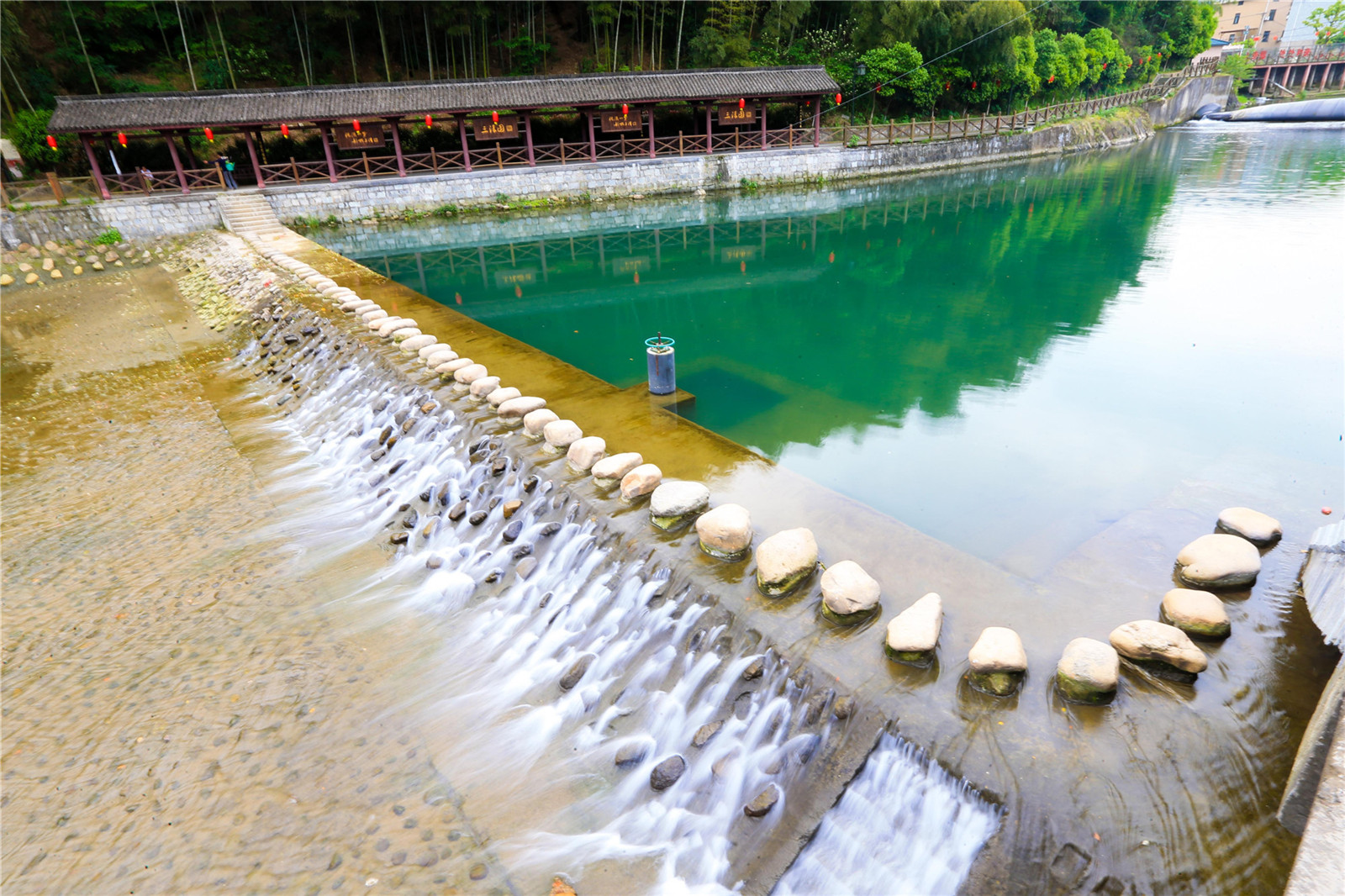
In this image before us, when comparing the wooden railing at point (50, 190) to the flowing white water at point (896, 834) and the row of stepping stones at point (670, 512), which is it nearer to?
the row of stepping stones at point (670, 512)

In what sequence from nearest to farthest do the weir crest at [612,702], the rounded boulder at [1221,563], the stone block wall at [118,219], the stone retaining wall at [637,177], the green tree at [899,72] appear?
the weir crest at [612,702] → the rounded boulder at [1221,563] → the stone block wall at [118,219] → the stone retaining wall at [637,177] → the green tree at [899,72]

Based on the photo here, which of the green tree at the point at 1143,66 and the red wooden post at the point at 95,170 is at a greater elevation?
the green tree at the point at 1143,66

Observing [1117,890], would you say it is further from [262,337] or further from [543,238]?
[543,238]

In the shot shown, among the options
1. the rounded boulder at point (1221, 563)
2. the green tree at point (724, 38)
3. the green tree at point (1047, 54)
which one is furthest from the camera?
the green tree at point (1047, 54)

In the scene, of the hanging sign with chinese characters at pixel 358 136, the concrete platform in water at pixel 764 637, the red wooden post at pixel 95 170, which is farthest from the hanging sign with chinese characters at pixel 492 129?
the concrete platform in water at pixel 764 637

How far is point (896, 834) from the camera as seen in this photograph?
10.1 feet

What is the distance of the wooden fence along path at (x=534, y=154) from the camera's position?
18.0 metres

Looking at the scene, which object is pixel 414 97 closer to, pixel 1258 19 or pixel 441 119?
pixel 441 119

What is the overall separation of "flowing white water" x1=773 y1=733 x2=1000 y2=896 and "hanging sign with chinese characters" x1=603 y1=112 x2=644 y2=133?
79.0ft

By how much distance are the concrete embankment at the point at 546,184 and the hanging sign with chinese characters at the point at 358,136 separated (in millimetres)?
1121

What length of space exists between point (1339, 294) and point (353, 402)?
14.9m

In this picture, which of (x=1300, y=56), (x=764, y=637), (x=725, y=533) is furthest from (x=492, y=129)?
(x=1300, y=56)

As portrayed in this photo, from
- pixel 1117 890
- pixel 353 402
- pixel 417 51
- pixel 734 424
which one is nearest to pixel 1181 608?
pixel 1117 890

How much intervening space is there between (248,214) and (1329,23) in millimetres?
81162
